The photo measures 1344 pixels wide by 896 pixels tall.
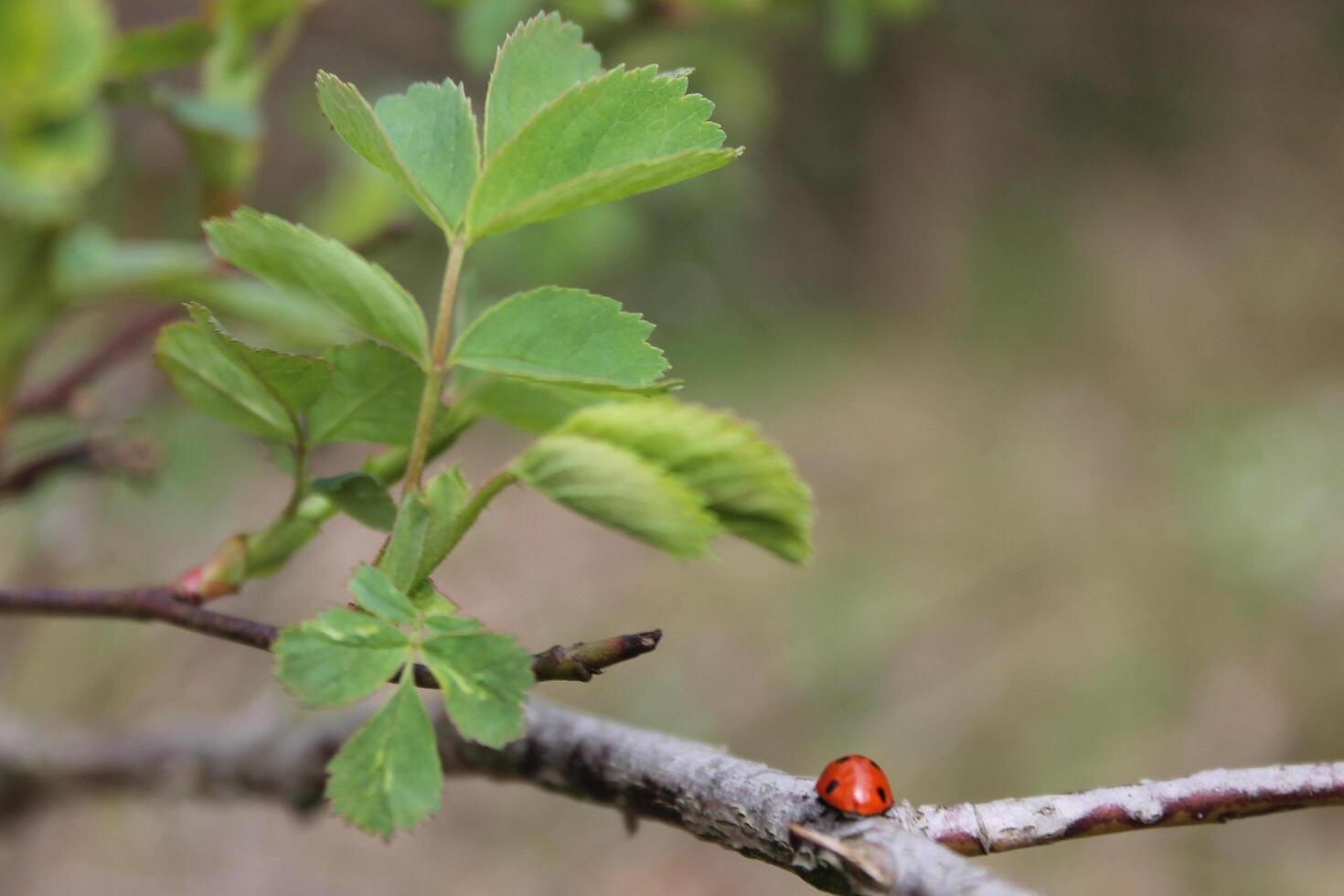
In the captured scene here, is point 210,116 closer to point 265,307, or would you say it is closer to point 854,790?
point 265,307

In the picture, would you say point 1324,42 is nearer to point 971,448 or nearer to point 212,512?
point 971,448

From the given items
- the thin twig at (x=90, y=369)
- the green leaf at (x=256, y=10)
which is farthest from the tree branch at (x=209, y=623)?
the green leaf at (x=256, y=10)

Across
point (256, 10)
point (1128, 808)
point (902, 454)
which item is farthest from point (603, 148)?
point (902, 454)

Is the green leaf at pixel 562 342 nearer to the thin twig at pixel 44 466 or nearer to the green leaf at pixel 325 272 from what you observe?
the green leaf at pixel 325 272

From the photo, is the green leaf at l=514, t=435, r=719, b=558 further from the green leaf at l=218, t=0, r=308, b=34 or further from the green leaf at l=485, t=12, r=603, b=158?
the green leaf at l=218, t=0, r=308, b=34

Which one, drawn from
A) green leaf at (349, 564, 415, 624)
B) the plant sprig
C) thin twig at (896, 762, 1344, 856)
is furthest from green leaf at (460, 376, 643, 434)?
thin twig at (896, 762, 1344, 856)

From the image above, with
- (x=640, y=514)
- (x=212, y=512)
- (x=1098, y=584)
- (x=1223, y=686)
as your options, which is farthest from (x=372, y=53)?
(x=640, y=514)
